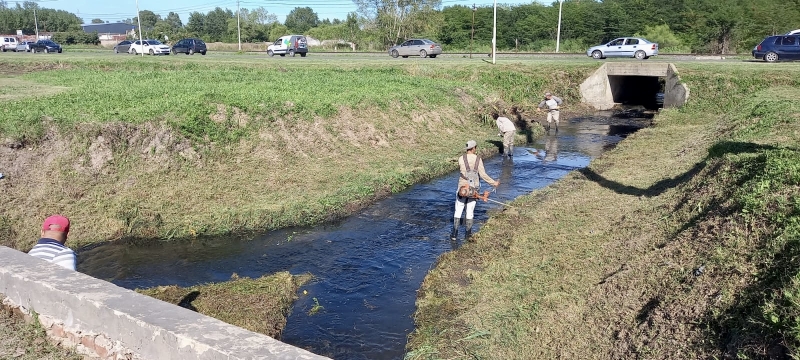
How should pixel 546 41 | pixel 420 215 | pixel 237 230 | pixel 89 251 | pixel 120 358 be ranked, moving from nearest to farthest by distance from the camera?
pixel 120 358, pixel 89 251, pixel 237 230, pixel 420 215, pixel 546 41

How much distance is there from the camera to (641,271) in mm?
7340

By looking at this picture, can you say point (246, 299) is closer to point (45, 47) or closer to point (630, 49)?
point (630, 49)

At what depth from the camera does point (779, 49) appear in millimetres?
31188

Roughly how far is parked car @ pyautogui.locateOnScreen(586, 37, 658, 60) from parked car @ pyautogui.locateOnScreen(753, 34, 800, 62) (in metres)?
5.79

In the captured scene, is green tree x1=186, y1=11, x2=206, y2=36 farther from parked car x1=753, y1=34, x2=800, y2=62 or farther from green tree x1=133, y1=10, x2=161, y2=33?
parked car x1=753, y1=34, x2=800, y2=62

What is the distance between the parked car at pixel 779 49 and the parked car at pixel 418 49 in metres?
19.1

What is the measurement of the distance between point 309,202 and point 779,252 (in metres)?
9.03

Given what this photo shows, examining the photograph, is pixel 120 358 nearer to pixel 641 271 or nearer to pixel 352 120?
pixel 641 271

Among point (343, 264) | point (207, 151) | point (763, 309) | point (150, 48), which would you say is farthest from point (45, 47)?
point (763, 309)

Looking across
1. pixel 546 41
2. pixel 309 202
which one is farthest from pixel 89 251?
pixel 546 41

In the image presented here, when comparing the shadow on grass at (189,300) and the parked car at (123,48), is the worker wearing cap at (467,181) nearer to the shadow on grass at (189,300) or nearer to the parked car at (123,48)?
the shadow on grass at (189,300)

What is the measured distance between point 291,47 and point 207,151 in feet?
101

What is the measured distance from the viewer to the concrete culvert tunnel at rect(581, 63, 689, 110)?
2734 cm

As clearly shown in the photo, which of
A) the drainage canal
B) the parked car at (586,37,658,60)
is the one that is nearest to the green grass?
the drainage canal
